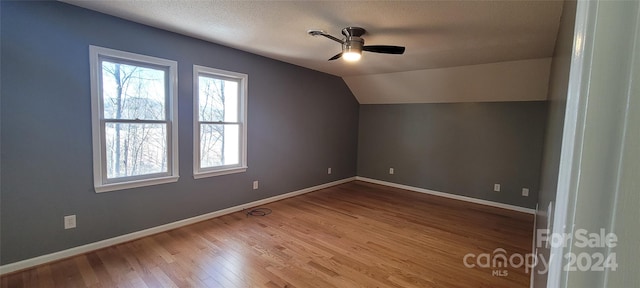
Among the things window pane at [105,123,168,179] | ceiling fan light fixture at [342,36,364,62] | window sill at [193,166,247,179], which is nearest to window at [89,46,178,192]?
window pane at [105,123,168,179]

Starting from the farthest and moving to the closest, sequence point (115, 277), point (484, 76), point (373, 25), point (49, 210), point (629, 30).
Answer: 1. point (484, 76)
2. point (373, 25)
3. point (49, 210)
4. point (115, 277)
5. point (629, 30)

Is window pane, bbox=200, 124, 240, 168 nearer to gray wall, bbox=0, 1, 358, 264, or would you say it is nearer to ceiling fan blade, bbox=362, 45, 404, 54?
gray wall, bbox=0, 1, 358, 264

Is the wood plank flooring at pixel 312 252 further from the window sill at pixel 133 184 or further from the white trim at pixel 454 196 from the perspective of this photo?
the window sill at pixel 133 184

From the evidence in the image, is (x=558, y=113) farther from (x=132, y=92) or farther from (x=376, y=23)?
(x=132, y=92)

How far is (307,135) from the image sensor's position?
16.8 feet

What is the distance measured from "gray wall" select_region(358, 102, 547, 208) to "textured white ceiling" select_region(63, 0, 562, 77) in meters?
1.31

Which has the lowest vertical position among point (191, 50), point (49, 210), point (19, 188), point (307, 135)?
point (49, 210)

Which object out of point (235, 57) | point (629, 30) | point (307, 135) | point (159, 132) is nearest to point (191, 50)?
point (235, 57)

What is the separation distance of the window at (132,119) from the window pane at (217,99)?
41cm

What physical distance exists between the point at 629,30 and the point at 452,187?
17.8ft

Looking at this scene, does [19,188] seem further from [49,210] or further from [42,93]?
[42,93]

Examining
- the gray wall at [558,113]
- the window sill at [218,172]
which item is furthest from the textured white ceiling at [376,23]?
the window sill at [218,172]

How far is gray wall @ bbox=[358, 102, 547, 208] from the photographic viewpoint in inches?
173

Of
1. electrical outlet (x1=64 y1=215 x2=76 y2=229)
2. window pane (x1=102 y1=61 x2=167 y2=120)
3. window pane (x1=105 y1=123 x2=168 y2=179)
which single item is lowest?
electrical outlet (x1=64 y1=215 x2=76 y2=229)
